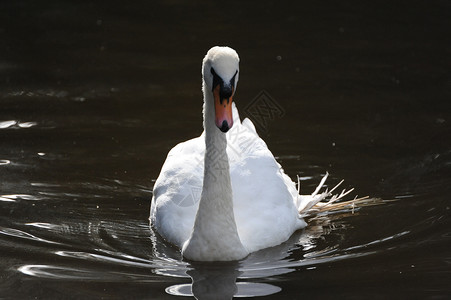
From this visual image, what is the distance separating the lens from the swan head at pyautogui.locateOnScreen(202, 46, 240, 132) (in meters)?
7.02

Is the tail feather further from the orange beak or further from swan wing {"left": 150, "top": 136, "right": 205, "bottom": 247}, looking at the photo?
the orange beak

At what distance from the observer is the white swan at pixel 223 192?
7176mm

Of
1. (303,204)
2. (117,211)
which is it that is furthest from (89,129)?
(303,204)

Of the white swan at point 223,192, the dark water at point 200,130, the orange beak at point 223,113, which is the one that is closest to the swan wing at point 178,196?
the white swan at point 223,192

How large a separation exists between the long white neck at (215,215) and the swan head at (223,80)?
1.48ft

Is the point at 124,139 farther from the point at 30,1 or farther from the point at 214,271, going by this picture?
the point at 30,1

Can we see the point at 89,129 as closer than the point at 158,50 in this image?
Yes

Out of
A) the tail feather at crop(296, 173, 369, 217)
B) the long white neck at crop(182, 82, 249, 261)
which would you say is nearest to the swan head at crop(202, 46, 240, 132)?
the long white neck at crop(182, 82, 249, 261)

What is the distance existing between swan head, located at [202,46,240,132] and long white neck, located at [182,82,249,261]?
45 cm

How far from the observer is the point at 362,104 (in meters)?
12.0

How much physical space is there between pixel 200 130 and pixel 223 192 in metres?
3.60

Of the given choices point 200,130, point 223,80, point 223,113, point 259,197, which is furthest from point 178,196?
point 200,130

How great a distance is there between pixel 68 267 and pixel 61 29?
28.5 ft

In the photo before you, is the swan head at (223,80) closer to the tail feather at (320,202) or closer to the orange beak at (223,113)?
the orange beak at (223,113)
